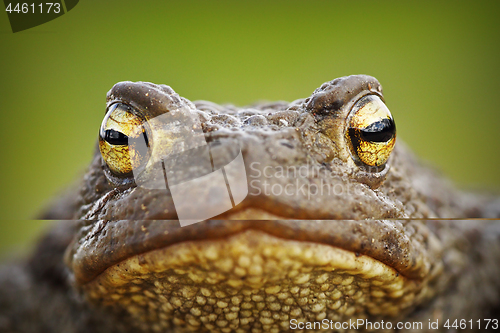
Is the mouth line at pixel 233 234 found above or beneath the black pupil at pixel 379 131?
beneath

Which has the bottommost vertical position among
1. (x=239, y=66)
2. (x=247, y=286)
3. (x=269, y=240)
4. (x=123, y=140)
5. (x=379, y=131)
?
(x=247, y=286)

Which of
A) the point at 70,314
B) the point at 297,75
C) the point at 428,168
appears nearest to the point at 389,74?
the point at 297,75

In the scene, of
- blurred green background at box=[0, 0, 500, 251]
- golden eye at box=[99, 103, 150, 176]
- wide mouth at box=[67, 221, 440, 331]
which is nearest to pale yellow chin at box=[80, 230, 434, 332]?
wide mouth at box=[67, 221, 440, 331]

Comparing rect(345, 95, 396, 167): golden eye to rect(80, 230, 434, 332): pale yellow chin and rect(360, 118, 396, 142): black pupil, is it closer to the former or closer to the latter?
rect(360, 118, 396, 142): black pupil

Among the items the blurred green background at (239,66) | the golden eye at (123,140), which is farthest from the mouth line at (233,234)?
the blurred green background at (239,66)

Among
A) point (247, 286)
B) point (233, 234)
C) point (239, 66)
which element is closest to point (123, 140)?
point (233, 234)

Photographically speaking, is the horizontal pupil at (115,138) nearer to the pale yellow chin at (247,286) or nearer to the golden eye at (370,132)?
the pale yellow chin at (247,286)

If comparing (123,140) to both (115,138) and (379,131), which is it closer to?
(115,138)
